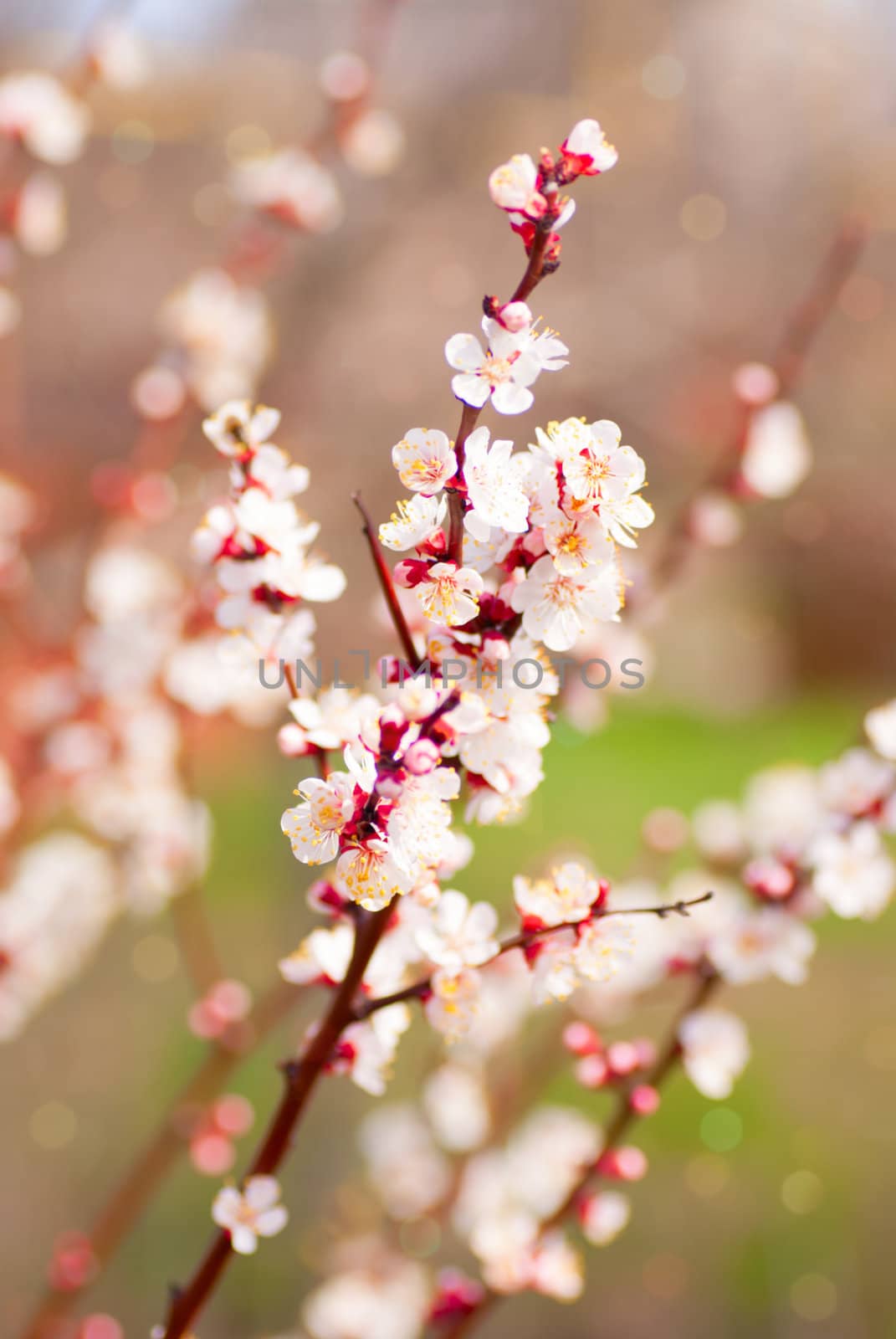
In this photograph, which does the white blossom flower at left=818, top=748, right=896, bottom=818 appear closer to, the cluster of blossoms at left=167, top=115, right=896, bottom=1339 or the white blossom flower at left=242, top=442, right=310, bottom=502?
the cluster of blossoms at left=167, top=115, right=896, bottom=1339

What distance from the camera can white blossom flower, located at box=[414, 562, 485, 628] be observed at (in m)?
0.25

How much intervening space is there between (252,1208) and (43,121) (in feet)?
2.01

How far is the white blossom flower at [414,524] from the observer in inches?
9.8

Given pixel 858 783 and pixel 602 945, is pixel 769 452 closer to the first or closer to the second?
pixel 858 783

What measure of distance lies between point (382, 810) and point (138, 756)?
19.0 inches

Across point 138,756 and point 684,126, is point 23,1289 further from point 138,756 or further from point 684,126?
point 684,126

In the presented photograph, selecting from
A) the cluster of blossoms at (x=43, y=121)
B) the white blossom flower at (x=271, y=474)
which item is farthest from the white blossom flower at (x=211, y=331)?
the white blossom flower at (x=271, y=474)

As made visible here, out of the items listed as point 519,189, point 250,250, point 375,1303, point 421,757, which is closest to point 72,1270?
point 375,1303

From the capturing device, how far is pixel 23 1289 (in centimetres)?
74

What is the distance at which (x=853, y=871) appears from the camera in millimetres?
381

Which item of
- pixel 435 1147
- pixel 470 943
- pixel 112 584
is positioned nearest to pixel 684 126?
pixel 112 584

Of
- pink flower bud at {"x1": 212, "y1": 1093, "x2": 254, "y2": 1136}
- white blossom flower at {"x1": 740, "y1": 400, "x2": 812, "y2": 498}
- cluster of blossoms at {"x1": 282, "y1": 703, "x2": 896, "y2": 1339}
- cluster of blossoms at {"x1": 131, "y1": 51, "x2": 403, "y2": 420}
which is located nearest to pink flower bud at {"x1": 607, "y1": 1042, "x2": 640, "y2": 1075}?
cluster of blossoms at {"x1": 282, "y1": 703, "x2": 896, "y2": 1339}

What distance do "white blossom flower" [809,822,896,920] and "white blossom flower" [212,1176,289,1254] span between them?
0.72ft

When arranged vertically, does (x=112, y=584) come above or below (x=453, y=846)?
above
